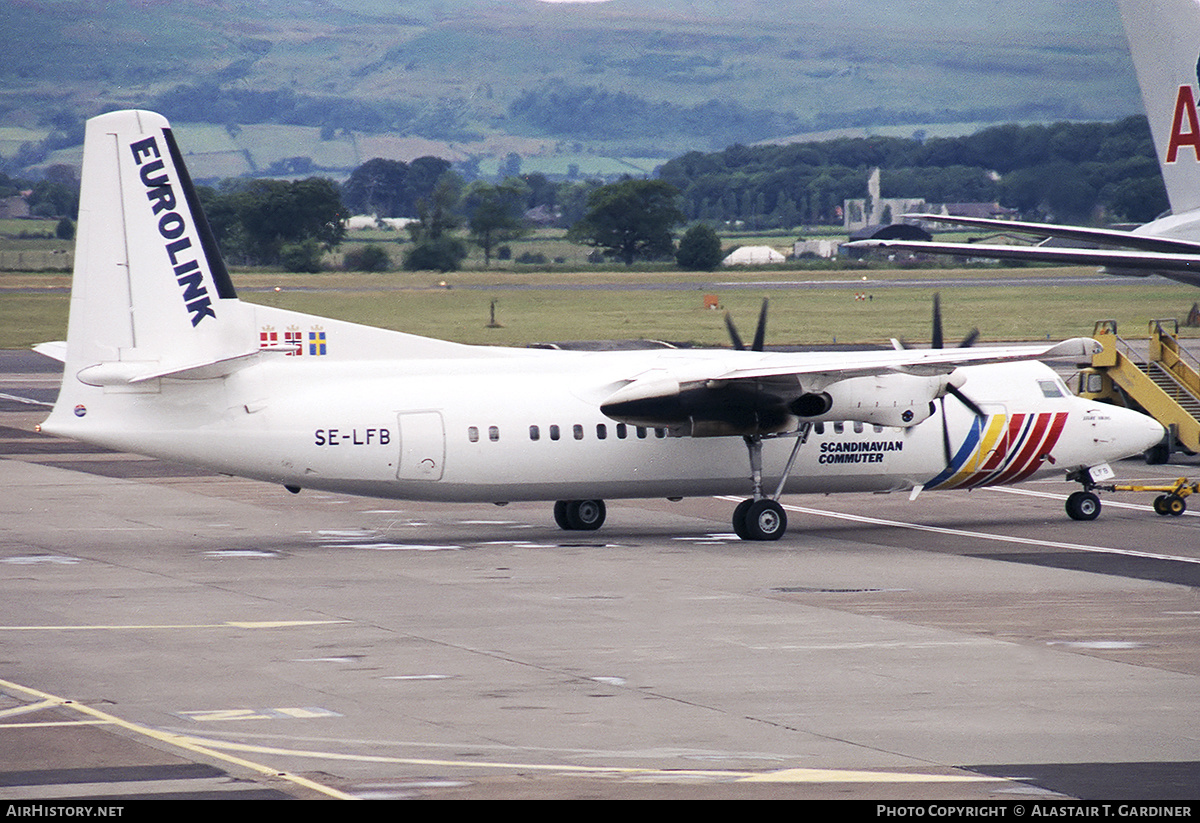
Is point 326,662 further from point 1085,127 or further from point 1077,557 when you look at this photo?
point 1085,127

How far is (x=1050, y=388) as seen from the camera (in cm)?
2848

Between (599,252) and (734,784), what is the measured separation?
133 m

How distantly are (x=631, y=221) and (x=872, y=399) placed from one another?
113503 mm

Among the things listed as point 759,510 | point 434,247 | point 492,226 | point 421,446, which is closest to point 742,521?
point 759,510

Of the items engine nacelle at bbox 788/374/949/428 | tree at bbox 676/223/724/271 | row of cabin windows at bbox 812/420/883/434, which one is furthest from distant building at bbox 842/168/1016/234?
engine nacelle at bbox 788/374/949/428

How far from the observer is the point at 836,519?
95.5 feet

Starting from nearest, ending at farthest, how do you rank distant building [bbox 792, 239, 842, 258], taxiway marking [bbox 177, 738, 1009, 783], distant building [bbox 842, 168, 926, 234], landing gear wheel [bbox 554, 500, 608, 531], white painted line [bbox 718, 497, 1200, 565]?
taxiway marking [bbox 177, 738, 1009, 783]
white painted line [bbox 718, 497, 1200, 565]
landing gear wheel [bbox 554, 500, 608, 531]
distant building [bbox 792, 239, 842, 258]
distant building [bbox 842, 168, 926, 234]

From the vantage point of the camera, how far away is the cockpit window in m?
28.4

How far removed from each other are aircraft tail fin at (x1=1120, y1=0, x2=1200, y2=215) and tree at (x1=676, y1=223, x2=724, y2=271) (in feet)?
337

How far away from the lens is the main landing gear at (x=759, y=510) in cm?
2580

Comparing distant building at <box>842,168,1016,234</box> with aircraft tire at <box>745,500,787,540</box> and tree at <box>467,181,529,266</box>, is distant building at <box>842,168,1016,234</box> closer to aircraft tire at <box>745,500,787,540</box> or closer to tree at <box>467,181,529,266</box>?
tree at <box>467,181,529,266</box>

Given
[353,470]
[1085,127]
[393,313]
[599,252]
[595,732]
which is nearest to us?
[595,732]

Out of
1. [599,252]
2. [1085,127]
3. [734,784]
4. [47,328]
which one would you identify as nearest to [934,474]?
[734,784]

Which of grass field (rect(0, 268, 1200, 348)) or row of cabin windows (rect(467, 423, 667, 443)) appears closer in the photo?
row of cabin windows (rect(467, 423, 667, 443))
